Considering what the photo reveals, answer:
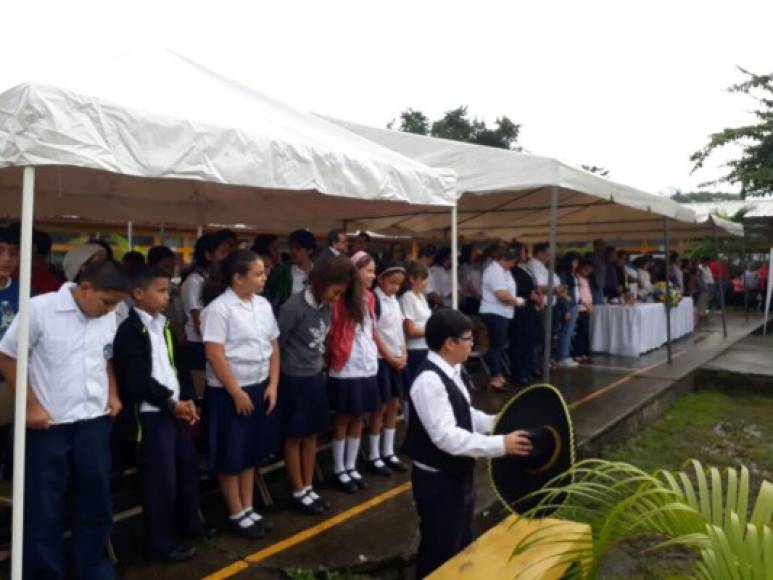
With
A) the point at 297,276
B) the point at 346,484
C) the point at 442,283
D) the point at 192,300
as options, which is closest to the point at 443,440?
the point at 346,484

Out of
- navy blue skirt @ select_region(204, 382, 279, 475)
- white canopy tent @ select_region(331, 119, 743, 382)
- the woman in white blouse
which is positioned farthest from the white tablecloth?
navy blue skirt @ select_region(204, 382, 279, 475)

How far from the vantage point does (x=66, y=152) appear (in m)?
2.54

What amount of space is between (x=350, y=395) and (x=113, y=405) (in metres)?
1.55

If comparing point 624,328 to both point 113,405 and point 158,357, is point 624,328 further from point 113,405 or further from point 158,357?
point 113,405

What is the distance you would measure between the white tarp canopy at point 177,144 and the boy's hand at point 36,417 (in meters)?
0.98

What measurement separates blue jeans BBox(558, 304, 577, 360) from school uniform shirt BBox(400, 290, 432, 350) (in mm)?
4212

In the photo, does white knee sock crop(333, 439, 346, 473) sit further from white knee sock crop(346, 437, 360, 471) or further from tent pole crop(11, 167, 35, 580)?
tent pole crop(11, 167, 35, 580)

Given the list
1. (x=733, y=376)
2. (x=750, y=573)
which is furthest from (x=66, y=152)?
(x=733, y=376)

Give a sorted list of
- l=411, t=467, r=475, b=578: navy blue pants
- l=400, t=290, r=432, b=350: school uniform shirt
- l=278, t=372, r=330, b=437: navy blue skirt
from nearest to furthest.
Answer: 1. l=411, t=467, r=475, b=578: navy blue pants
2. l=278, t=372, r=330, b=437: navy blue skirt
3. l=400, t=290, r=432, b=350: school uniform shirt

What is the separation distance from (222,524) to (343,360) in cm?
121

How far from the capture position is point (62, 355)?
8.77 feet

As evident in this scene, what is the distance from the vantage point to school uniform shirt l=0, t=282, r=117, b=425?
8.68 feet

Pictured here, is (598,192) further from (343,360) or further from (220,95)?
(220,95)

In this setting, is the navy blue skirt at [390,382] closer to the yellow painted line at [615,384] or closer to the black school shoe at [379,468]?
the black school shoe at [379,468]
